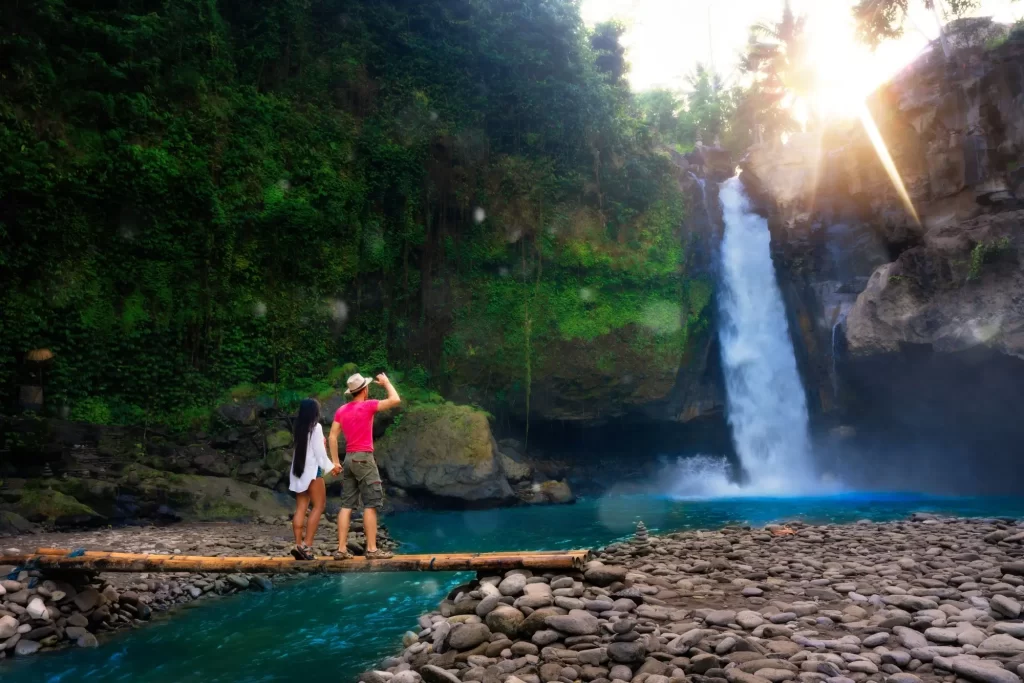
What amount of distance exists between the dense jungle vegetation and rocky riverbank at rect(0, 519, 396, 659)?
246 inches

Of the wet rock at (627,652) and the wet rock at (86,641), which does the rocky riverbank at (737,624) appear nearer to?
the wet rock at (627,652)

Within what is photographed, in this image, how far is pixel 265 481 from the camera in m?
16.8

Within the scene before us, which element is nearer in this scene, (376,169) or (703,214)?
(376,169)

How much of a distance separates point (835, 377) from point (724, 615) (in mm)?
19203

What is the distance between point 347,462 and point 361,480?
0.82 ft

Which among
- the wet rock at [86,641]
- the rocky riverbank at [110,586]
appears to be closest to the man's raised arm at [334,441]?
the rocky riverbank at [110,586]

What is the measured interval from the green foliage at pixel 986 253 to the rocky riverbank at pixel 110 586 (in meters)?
17.3

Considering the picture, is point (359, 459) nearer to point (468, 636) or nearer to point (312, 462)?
point (312, 462)

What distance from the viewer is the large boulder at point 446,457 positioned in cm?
1819

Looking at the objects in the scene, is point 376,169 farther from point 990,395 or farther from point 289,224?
point 990,395

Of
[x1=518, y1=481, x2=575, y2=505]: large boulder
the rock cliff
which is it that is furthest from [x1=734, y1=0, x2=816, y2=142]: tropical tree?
[x1=518, y1=481, x2=575, y2=505]: large boulder

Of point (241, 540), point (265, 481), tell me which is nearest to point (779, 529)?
point (241, 540)

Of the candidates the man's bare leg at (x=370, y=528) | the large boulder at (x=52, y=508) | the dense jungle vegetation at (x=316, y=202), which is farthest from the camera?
the dense jungle vegetation at (x=316, y=202)

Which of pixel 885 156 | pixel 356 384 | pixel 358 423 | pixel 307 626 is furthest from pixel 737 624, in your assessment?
pixel 885 156
